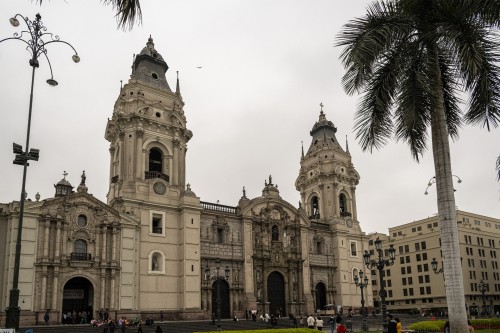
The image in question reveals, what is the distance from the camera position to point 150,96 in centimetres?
4819

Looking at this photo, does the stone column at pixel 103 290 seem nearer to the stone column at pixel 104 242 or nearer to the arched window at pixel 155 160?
the stone column at pixel 104 242

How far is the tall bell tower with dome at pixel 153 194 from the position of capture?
A: 4194 cm

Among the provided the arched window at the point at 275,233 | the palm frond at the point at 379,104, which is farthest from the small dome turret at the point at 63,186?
the palm frond at the point at 379,104

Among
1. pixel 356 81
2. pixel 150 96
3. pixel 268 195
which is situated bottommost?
pixel 356 81

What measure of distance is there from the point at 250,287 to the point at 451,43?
37500 millimetres

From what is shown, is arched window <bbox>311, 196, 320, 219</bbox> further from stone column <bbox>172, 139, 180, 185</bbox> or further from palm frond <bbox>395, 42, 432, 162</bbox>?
palm frond <bbox>395, 42, 432, 162</bbox>

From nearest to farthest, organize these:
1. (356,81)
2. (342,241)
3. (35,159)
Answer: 1. (356,81)
2. (35,159)
3. (342,241)

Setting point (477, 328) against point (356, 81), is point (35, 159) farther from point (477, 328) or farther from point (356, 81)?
point (477, 328)

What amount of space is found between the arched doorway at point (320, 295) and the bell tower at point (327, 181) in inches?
308

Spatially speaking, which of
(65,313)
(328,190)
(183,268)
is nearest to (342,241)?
(328,190)

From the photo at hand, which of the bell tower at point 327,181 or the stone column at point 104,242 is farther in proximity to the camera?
the bell tower at point 327,181

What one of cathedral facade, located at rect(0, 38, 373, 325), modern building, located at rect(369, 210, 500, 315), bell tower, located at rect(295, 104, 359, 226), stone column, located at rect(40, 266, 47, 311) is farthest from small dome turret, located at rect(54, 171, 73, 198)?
modern building, located at rect(369, 210, 500, 315)

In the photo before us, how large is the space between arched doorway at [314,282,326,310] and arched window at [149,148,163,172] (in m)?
22.4

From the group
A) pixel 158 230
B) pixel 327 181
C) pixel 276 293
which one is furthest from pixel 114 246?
pixel 327 181
